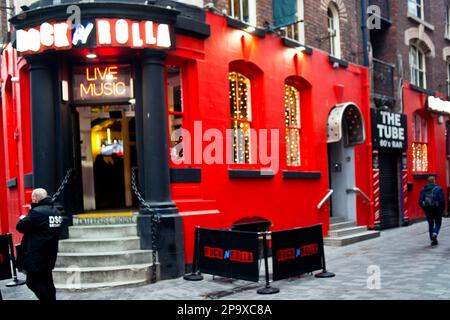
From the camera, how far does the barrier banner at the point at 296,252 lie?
8.63 metres

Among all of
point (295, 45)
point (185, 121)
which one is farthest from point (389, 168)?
point (185, 121)

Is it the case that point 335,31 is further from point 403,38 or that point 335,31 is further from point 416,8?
point 416,8

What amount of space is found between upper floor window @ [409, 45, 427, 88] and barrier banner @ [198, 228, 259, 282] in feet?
46.0

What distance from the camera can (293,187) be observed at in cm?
1336

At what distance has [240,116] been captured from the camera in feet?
40.9

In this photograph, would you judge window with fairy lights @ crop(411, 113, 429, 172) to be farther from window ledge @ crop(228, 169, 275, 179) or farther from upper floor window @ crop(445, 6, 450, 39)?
window ledge @ crop(228, 169, 275, 179)

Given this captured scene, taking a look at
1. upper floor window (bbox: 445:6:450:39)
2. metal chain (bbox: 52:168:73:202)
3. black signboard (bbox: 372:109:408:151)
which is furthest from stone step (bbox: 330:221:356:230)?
upper floor window (bbox: 445:6:450:39)

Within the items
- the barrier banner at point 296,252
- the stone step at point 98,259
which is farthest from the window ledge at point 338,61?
the stone step at point 98,259

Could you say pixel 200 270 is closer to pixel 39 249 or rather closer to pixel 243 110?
pixel 39 249

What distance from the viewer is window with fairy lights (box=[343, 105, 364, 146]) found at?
15.1 metres

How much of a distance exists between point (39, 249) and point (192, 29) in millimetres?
5617

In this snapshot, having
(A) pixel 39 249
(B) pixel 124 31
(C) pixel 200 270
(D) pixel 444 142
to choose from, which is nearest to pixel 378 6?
(D) pixel 444 142

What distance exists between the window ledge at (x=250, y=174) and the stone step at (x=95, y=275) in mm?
3260

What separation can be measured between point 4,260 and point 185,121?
438cm
